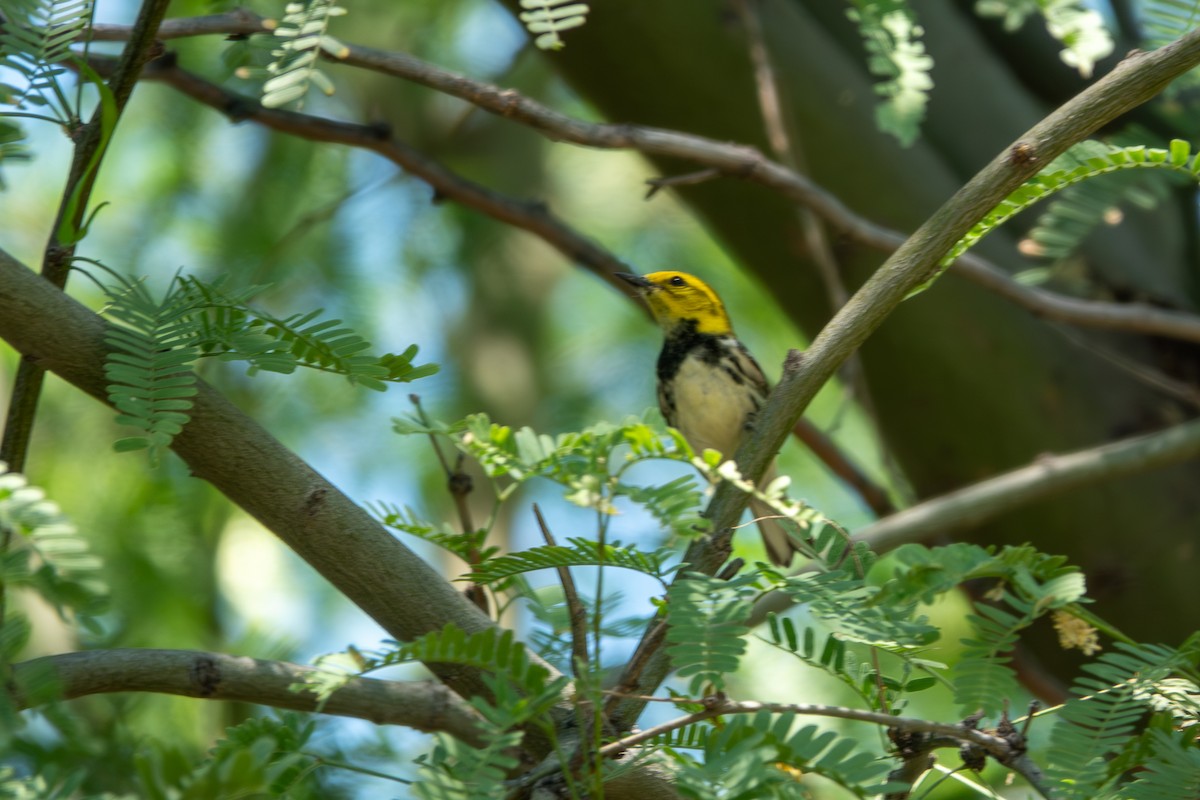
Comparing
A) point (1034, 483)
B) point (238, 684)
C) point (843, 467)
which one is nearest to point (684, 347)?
point (843, 467)

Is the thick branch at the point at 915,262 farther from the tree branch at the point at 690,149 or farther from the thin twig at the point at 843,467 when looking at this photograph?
the thin twig at the point at 843,467

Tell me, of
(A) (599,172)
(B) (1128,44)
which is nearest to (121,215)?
(A) (599,172)

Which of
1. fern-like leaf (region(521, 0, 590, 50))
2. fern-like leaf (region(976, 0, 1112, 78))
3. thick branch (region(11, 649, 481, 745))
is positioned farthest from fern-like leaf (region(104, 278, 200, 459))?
fern-like leaf (region(976, 0, 1112, 78))

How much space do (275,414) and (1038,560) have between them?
377cm

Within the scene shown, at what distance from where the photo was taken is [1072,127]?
1456 millimetres

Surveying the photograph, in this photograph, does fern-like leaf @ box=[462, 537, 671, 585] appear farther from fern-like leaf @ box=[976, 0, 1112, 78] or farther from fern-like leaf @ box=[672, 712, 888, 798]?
fern-like leaf @ box=[976, 0, 1112, 78]

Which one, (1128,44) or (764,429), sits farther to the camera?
Result: (1128,44)

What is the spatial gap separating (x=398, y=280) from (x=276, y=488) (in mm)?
4055

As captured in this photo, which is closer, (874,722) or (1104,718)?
(874,722)

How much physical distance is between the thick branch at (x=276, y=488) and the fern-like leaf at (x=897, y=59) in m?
1.46

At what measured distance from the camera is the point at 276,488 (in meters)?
1.50

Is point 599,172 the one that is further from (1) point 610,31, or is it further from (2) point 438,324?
(1) point 610,31

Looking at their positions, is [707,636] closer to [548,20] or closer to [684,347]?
[548,20]

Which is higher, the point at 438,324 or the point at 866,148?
the point at 438,324
